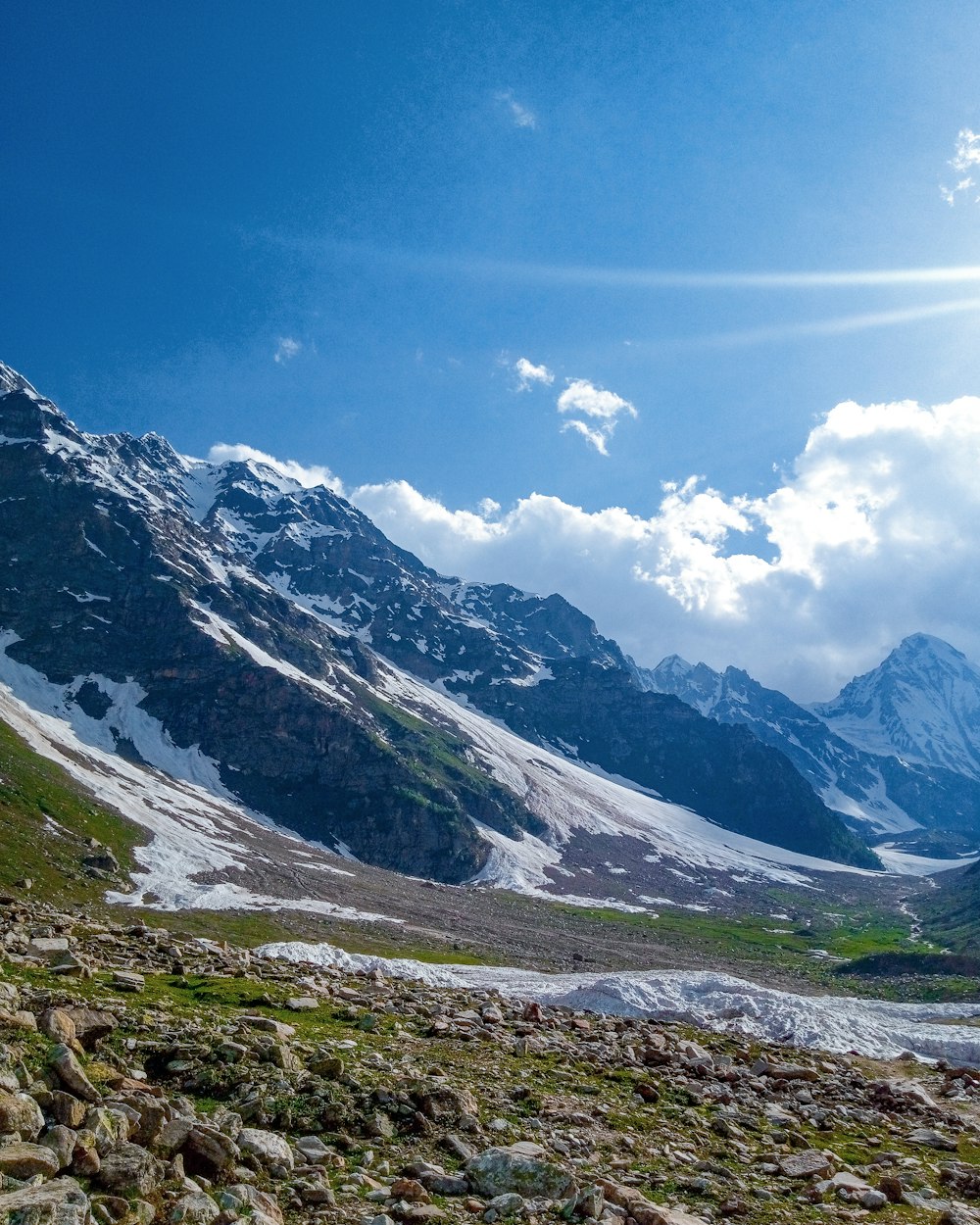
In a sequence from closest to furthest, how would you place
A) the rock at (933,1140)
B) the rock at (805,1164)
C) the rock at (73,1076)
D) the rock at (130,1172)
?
1. the rock at (130,1172)
2. the rock at (73,1076)
3. the rock at (805,1164)
4. the rock at (933,1140)

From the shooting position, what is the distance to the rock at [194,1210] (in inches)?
372

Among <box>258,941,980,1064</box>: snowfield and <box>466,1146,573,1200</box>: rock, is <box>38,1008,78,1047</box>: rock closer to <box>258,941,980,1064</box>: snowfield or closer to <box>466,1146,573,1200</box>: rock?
<box>466,1146,573,1200</box>: rock

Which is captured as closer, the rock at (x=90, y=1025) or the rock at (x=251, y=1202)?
the rock at (x=251, y=1202)

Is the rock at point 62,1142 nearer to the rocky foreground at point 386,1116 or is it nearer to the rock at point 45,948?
the rocky foreground at point 386,1116

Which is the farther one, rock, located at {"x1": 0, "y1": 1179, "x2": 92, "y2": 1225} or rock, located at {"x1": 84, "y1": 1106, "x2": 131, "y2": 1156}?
rock, located at {"x1": 84, "y1": 1106, "x2": 131, "y2": 1156}

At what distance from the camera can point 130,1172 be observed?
9898mm

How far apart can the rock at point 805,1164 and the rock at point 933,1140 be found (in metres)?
6.83

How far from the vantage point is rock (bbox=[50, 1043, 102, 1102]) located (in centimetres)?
1234

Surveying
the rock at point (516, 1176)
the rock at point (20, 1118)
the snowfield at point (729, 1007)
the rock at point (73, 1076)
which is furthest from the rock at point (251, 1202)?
the snowfield at point (729, 1007)

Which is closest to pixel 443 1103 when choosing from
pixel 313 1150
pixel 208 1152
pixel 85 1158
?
pixel 313 1150

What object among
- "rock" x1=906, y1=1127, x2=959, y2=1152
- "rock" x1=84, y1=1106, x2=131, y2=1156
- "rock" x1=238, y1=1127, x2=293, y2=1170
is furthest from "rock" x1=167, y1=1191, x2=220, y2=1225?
"rock" x1=906, y1=1127, x2=959, y2=1152

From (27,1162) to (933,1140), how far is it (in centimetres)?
2468

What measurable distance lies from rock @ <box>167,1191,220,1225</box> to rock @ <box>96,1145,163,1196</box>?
47cm

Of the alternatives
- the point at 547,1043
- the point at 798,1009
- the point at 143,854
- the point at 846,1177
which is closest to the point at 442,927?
Answer: the point at 143,854
